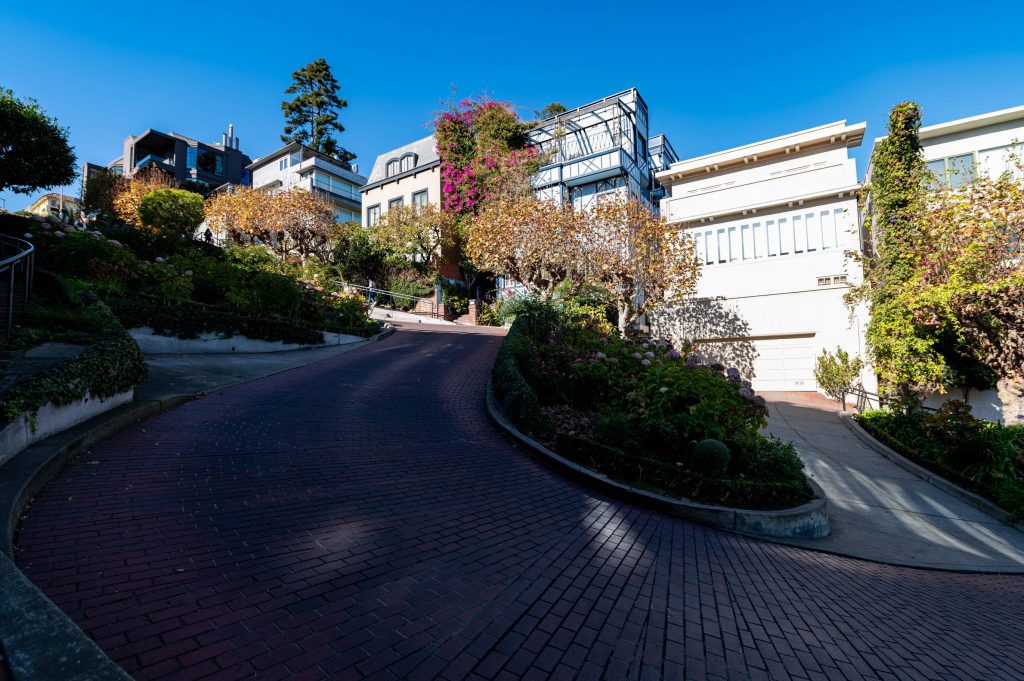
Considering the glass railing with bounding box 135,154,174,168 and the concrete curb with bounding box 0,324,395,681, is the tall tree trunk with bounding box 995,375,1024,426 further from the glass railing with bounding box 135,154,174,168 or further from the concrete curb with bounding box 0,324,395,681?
the glass railing with bounding box 135,154,174,168

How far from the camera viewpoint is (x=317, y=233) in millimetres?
27844

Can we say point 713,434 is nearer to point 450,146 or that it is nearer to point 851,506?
point 851,506

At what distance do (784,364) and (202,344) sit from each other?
19643 millimetres

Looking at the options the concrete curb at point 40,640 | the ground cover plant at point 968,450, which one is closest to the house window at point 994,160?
the ground cover plant at point 968,450

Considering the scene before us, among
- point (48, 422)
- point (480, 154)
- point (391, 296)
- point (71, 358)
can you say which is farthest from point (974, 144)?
point (391, 296)

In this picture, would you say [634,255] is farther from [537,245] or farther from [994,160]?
[994,160]

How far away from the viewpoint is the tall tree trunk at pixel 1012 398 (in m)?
12.6

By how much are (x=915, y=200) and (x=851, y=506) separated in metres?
11.4

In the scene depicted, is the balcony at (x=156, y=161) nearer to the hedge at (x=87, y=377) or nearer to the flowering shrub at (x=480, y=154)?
the flowering shrub at (x=480, y=154)

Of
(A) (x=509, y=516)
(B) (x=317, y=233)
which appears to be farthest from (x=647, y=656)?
(B) (x=317, y=233)

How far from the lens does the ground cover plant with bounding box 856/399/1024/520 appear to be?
8312 millimetres

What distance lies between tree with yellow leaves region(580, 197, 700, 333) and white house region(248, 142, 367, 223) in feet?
88.6

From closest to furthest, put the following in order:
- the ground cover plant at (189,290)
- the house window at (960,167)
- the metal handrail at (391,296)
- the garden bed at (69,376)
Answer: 1. the garden bed at (69,376)
2. the ground cover plant at (189,290)
3. the house window at (960,167)
4. the metal handrail at (391,296)

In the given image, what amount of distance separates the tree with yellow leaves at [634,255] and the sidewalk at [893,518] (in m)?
7.04
